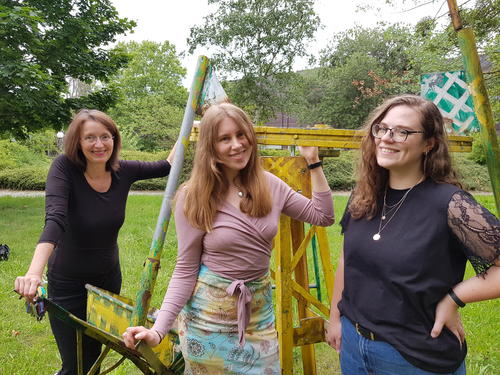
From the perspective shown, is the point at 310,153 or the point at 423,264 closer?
the point at 423,264

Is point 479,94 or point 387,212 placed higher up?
point 479,94

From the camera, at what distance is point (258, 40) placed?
71.0ft

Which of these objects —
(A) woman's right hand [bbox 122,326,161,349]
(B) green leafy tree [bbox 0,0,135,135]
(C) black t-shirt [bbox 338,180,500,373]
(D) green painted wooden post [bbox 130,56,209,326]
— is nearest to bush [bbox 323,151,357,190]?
(B) green leafy tree [bbox 0,0,135,135]

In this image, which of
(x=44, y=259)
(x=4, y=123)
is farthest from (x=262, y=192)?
(x=4, y=123)

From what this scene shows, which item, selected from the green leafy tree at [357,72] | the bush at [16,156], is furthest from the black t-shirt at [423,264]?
the green leafy tree at [357,72]

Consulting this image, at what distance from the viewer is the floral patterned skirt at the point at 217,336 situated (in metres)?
1.65

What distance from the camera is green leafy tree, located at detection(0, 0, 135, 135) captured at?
304 inches

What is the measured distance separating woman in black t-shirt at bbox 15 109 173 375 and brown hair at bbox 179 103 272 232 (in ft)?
2.49

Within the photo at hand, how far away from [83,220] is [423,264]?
165 cm

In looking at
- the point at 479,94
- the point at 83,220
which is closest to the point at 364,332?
the point at 479,94

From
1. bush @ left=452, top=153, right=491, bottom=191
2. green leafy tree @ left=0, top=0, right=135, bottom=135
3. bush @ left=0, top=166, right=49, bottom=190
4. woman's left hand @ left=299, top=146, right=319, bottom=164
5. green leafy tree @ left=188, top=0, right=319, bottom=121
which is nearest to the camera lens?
woman's left hand @ left=299, top=146, right=319, bottom=164

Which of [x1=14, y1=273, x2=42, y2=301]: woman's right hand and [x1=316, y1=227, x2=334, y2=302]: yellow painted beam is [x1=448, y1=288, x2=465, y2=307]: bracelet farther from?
[x1=14, y1=273, x2=42, y2=301]: woman's right hand

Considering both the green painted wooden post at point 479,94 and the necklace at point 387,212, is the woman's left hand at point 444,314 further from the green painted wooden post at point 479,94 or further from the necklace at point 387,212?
the green painted wooden post at point 479,94

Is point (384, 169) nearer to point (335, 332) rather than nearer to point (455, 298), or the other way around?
point (455, 298)
